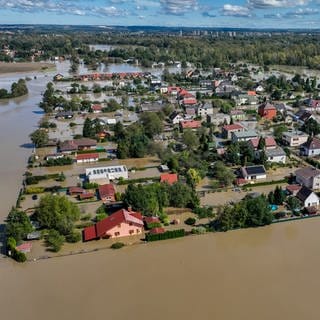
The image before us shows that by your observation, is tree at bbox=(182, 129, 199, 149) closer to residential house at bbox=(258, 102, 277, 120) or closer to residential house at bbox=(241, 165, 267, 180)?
residential house at bbox=(241, 165, 267, 180)

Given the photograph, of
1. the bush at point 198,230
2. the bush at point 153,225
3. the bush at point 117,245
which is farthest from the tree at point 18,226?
the bush at point 198,230

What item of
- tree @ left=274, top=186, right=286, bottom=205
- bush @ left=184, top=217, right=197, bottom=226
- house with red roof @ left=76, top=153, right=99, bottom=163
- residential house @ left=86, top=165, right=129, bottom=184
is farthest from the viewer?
house with red roof @ left=76, top=153, right=99, bottom=163

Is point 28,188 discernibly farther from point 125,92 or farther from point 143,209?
point 125,92

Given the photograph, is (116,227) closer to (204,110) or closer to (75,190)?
(75,190)

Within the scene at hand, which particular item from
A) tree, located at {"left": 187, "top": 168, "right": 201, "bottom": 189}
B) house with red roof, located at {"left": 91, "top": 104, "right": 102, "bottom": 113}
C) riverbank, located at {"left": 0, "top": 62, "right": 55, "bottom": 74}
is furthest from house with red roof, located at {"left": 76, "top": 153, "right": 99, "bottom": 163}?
riverbank, located at {"left": 0, "top": 62, "right": 55, "bottom": 74}

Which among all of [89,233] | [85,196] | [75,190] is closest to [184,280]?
[89,233]

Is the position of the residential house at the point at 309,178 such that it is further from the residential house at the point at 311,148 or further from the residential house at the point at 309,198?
the residential house at the point at 311,148

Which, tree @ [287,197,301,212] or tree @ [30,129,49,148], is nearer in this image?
tree @ [287,197,301,212]
